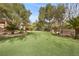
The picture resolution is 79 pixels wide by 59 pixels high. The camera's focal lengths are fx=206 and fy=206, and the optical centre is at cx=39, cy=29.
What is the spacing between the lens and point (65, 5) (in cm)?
194

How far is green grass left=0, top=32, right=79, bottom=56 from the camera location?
1.93 metres

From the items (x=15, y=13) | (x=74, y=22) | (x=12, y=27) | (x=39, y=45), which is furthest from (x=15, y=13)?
(x=74, y=22)

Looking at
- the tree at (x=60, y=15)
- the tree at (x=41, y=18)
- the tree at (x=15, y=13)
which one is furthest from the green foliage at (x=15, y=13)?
the tree at (x=60, y=15)

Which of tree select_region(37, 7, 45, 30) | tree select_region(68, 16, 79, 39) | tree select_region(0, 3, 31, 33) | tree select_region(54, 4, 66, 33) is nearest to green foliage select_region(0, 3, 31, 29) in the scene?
tree select_region(0, 3, 31, 33)

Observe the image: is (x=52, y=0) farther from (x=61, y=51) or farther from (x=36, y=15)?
(x=61, y=51)

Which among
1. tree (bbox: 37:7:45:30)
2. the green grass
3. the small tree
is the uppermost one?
tree (bbox: 37:7:45:30)

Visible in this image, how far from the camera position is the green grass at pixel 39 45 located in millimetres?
1928

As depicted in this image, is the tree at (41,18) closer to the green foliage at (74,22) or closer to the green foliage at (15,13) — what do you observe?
the green foliage at (15,13)

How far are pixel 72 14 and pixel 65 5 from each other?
11cm

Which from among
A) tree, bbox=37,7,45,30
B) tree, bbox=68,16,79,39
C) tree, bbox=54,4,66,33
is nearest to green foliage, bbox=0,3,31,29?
tree, bbox=37,7,45,30

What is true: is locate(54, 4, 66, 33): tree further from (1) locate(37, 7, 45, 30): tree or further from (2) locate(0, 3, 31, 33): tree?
(2) locate(0, 3, 31, 33): tree

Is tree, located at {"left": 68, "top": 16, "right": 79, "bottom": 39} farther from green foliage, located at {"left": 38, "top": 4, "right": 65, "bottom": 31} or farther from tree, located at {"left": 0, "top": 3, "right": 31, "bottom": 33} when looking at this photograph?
tree, located at {"left": 0, "top": 3, "right": 31, "bottom": 33}

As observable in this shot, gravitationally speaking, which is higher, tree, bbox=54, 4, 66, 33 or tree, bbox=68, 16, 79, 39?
tree, bbox=54, 4, 66, 33

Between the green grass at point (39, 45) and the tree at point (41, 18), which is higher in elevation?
the tree at point (41, 18)
